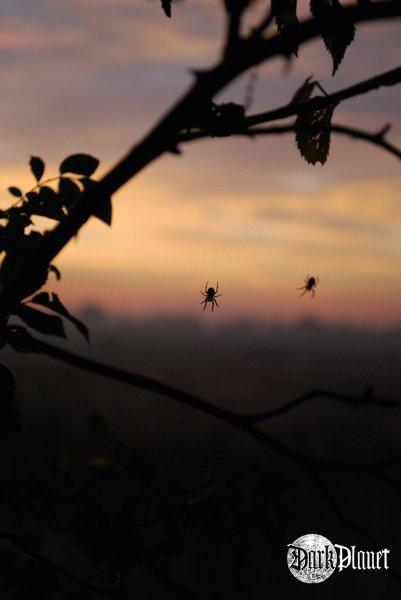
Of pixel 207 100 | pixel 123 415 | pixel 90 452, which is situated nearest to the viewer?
pixel 207 100

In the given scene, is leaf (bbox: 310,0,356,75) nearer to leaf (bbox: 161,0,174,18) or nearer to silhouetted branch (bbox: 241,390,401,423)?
leaf (bbox: 161,0,174,18)

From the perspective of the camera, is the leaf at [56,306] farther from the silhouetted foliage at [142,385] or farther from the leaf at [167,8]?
the leaf at [167,8]

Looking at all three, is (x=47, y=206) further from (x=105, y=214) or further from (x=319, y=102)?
(x=319, y=102)

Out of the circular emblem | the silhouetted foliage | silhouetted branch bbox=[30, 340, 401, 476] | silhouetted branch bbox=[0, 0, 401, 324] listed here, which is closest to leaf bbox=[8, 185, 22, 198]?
the silhouetted foliage

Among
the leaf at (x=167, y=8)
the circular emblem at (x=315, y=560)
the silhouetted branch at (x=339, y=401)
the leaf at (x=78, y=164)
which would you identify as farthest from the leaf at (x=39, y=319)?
the circular emblem at (x=315, y=560)

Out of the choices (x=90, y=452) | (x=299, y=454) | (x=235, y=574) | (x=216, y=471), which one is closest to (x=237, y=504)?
(x=216, y=471)

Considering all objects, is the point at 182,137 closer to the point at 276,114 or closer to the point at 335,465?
the point at 276,114

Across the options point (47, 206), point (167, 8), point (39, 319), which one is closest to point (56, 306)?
point (39, 319)
